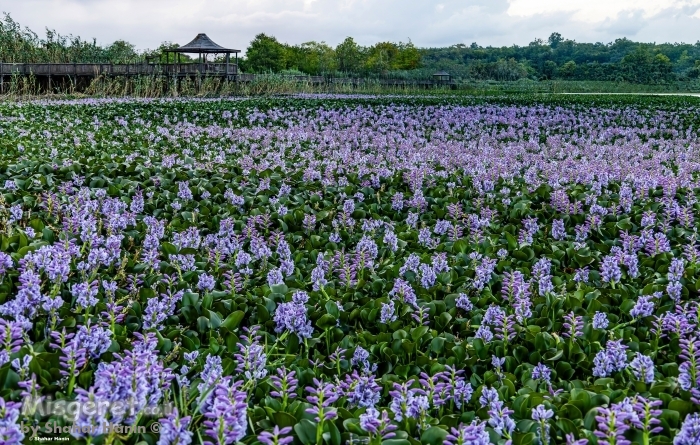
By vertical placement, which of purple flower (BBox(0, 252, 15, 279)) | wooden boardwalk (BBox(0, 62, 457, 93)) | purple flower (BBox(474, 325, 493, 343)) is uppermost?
wooden boardwalk (BBox(0, 62, 457, 93))

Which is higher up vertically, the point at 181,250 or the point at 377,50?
the point at 377,50

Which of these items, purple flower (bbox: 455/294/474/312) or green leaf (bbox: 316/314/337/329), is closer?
green leaf (bbox: 316/314/337/329)

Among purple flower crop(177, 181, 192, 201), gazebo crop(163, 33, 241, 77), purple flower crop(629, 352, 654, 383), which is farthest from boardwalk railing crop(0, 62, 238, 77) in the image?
purple flower crop(629, 352, 654, 383)

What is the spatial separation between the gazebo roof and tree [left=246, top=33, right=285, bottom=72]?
3484 centimetres

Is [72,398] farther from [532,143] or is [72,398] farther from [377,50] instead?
[377,50]

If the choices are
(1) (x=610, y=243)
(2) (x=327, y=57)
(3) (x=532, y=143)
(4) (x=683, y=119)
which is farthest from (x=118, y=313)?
(2) (x=327, y=57)

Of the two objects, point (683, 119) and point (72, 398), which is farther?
point (683, 119)

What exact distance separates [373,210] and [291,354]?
9.76ft

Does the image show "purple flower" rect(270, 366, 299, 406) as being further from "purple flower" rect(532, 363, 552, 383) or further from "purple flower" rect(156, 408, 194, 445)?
"purple flower" rect(532, 363, 552, 383)

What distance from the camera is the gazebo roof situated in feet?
114

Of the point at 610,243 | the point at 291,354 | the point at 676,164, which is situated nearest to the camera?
the point at 291,354

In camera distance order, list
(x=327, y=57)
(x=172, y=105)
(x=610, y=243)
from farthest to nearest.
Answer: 1. (x=327, y=57)
2. (x=172, y=105)
3. (x=610, y=243)

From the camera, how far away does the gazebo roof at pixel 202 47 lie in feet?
114

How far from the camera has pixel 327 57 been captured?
300ft
